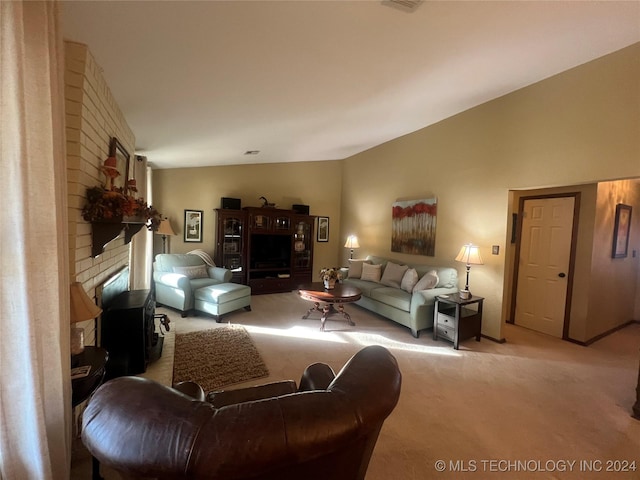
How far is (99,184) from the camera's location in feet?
7.07

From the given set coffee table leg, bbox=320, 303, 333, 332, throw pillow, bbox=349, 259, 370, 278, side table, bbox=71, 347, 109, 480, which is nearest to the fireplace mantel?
side table, bbox=71, 347, 109, 480

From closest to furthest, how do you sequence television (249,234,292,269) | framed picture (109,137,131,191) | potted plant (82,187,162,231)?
potted plant (82,187,162,231) < framed picture (109,137,131,191) < television (249,234,292,269)

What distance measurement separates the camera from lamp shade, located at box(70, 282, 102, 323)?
1.48 metres

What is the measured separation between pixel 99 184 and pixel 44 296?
52.7 inches

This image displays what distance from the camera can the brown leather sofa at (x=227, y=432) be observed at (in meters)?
0.72

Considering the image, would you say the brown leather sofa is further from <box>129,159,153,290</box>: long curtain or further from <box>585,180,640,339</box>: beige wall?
<box>585,180,640,339</box>: beige wall

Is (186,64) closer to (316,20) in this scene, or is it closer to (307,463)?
(316,20)

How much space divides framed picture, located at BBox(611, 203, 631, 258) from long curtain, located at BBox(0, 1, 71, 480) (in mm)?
5599

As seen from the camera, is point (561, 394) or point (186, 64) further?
point (561, 394)

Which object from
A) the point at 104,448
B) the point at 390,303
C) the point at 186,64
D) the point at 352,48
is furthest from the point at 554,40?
the point at 104,448

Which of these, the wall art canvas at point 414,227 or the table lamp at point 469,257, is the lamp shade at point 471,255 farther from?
the wall art canvas at point 414,227

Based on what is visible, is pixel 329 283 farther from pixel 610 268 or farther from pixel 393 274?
pixel 610 268

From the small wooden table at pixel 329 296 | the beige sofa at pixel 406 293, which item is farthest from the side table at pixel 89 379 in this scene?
the beige sofa at pixel 406 293

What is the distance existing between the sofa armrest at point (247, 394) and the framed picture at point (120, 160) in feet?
6.31
